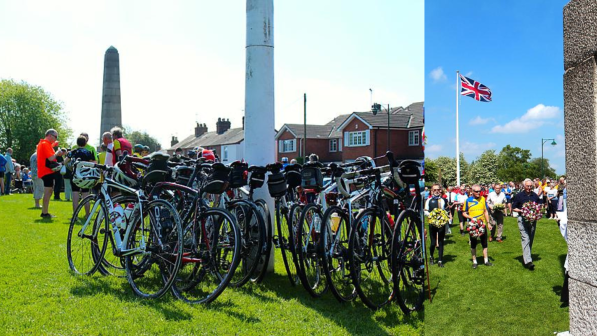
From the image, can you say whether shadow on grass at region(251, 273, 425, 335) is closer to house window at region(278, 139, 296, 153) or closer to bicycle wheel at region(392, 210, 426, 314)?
bicycle wheel at region(392, 210, 426, 314)

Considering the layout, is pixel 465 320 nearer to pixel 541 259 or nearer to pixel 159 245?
pixel 541 259

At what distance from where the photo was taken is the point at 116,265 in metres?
6.91

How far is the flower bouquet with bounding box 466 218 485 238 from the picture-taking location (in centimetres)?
417

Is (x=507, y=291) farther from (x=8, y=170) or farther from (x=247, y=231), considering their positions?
(x=8, y=170)

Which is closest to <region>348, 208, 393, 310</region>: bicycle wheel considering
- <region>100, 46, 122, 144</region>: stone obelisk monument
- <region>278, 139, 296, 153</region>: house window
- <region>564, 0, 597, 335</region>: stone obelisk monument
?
<region>564, 0, 597, 335</region>: stone obelisk monument

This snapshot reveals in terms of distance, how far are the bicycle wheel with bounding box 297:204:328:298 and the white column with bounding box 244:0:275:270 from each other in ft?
3.76

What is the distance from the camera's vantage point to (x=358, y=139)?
4819 centimetres

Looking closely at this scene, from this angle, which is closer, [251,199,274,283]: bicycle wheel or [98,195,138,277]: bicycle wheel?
[251,199,274,283]: bicycle wheel

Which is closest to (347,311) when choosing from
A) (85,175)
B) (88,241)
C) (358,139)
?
(88,241)

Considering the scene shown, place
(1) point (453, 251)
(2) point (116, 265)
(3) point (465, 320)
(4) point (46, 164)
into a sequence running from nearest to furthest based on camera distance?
(3) point (465, 320), (1) point (453, 251), (2) point (116, 265), (4) point (46, 164)

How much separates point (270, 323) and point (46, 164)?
28.0ft

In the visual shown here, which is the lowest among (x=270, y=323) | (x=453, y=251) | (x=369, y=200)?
(x=270, y=323)

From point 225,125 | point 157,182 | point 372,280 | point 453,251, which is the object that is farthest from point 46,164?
point 225,125

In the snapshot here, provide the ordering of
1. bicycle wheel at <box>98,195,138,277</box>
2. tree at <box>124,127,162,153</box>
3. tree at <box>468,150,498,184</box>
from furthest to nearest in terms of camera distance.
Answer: tree at <box>124,127,162,153</box> < bicycle wheel at <box>98,195,138,277</box> < tree at <box>468,150,498,184</box>
